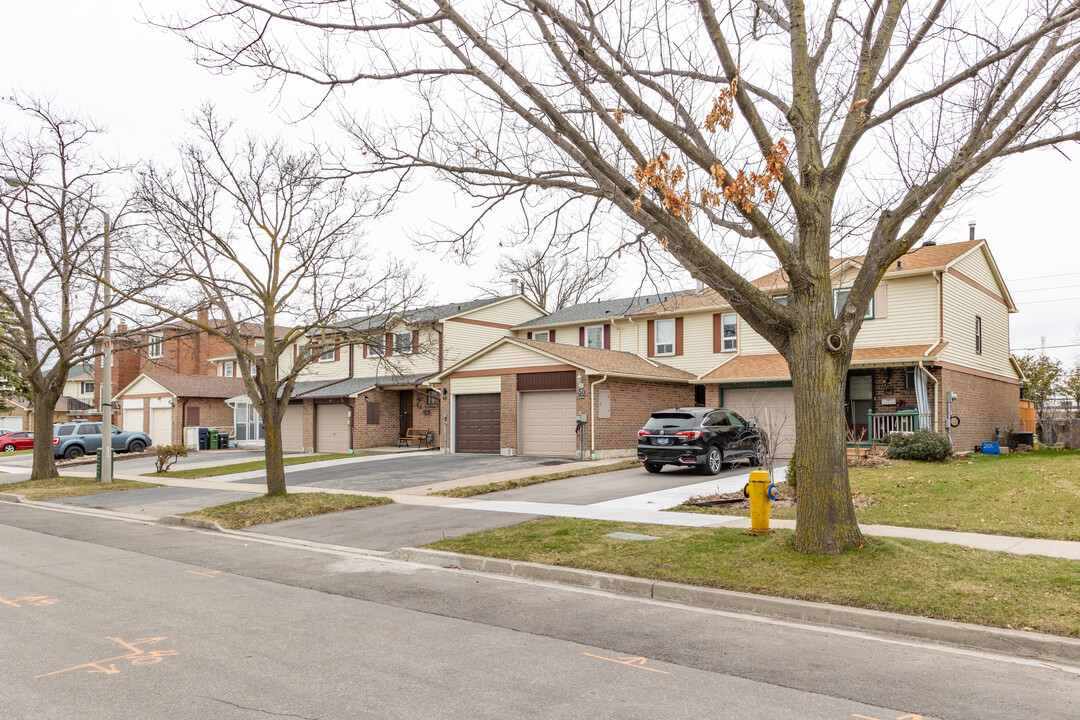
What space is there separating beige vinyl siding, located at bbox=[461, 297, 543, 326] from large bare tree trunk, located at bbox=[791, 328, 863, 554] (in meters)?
24.5

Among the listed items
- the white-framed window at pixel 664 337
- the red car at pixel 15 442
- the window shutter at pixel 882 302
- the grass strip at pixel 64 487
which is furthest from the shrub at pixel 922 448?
the red car at pixel 15 442

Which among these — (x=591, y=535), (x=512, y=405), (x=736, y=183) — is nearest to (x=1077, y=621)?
(x=736, y=183)

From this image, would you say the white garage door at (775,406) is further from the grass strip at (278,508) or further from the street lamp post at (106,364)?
the street lamp post at (106,364)

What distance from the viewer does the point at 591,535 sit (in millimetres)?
10617

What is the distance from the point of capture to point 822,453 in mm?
8234

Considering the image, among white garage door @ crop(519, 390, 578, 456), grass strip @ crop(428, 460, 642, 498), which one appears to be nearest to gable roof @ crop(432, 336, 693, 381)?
white garage door @ crop(519, 390, 578, 456)

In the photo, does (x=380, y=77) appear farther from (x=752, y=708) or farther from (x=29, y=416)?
(x=29, y=416)

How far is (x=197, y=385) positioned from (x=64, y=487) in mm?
23167

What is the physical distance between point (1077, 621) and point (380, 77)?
8.54m

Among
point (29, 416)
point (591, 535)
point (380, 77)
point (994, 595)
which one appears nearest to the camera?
point (994, 595)

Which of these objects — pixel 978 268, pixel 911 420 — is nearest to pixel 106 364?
pixel 911 420

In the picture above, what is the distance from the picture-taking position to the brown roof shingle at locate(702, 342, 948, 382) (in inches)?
865

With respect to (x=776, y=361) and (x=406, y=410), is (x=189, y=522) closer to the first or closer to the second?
(x=776, y=361)

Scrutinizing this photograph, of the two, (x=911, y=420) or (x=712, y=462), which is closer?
(x=712, y=462)
